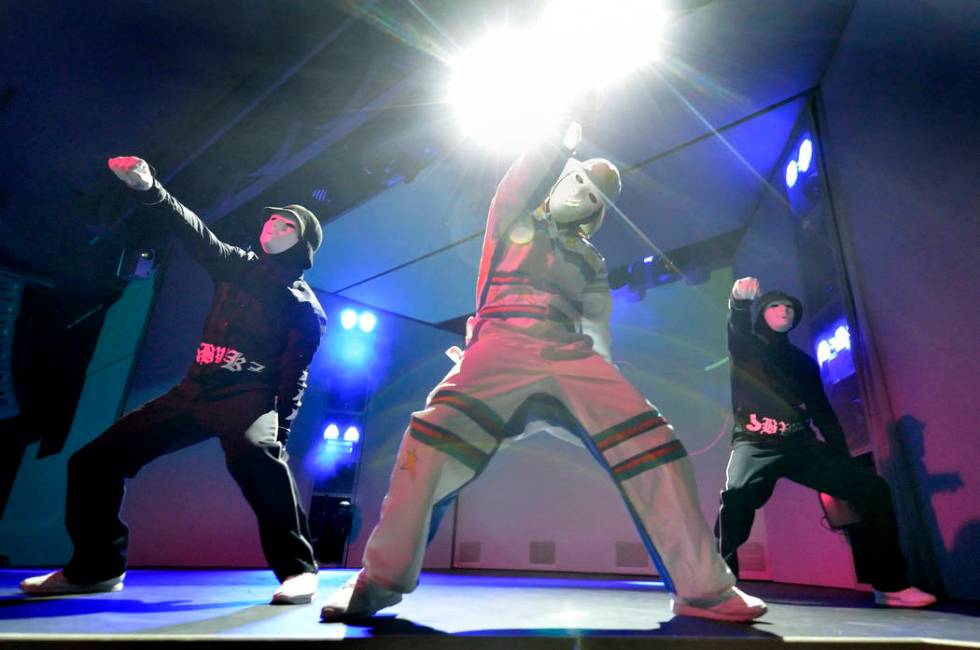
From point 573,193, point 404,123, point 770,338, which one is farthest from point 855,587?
point 404,123

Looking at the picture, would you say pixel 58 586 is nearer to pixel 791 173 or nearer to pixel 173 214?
pixel 173 214

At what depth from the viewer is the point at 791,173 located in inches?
169

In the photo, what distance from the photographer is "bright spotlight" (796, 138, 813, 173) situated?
155 inches

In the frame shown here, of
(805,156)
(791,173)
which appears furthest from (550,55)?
(791,173)

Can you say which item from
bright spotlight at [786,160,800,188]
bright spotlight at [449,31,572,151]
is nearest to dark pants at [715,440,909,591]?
bright spotlight at [449,31,572,151]

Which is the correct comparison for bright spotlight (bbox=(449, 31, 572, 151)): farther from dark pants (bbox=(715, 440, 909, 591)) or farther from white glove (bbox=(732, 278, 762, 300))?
dark pants (bbox=(715, 440, 909, 591))

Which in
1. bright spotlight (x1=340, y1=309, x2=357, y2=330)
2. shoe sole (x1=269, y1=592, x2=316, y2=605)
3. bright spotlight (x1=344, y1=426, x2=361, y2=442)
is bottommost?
shoe sole (x1=269, y1=592, x2=316, y2=605)

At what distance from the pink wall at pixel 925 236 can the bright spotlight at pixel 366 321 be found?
15.4 feet

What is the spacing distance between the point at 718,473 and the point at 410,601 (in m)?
4.05

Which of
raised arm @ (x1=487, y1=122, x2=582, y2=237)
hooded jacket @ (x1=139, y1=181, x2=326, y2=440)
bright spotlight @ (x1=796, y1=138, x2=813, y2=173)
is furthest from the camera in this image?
bright spotlight @ (x1=796, y1=138, x2=813, y2=173)

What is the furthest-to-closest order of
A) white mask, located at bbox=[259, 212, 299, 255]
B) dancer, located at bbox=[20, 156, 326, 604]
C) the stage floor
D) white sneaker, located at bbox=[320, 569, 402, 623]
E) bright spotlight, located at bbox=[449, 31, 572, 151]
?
bright spotlight, located at bbox=[449, 31, 572, 151] → white mask, located at bbox=[259, 212, 299, 255] → dancer, located at bbox=[20, 156, 326, 604] → white sneaker, located at bbox=[320, 569, 402, 623] → the stage floor

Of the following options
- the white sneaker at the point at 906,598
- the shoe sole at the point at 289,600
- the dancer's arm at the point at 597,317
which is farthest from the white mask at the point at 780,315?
the shoe sole at the point at 289,600

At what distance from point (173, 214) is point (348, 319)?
370 centimetres

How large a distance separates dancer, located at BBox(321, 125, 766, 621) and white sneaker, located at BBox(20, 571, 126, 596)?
4.08ft
